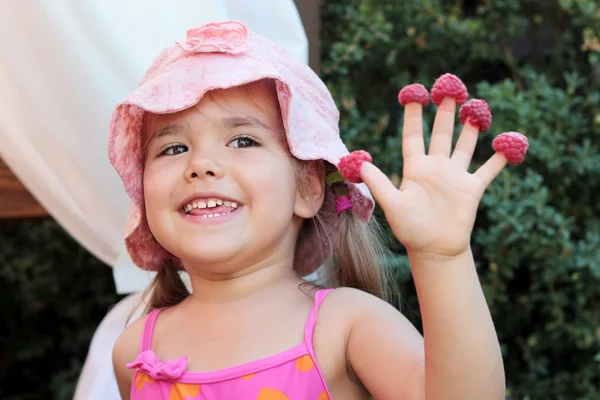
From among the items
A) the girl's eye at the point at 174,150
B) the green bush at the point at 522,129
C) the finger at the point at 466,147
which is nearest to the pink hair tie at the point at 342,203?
the girl's eye at the point at 174,150

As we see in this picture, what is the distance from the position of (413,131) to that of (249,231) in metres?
0.32

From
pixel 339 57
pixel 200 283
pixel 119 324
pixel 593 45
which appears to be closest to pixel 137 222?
pixel 200 283

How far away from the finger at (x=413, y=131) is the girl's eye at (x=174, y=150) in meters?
0.40

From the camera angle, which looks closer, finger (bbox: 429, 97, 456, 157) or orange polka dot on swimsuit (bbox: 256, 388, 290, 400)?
finger (bbox: 429, 97, 456, 157)

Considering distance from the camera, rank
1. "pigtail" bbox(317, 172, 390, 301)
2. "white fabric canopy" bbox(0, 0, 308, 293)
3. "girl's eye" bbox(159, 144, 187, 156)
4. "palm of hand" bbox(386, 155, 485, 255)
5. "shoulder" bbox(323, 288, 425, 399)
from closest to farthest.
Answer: "palm of hand" bbox(386, 155, 485, 255)
"shoulder" bbox(323, 288, 425, 399)
"girl's eye" bbox(159, 144, 187, 156)
"pigtail" bbox(317, 172, 390, 301)
"white fabric canopy" bbox(0, 0, 308, 293)

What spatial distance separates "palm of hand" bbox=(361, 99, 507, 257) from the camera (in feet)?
2.75

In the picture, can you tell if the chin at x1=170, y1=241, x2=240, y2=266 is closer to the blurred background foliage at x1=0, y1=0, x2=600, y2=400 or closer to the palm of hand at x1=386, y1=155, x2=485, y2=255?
the palm of hand at x1=386, y1=155, x2=485, y2=255

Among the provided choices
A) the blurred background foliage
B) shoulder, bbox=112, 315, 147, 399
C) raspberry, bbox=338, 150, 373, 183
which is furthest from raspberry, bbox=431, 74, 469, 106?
the blurred background foliage

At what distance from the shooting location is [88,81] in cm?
155

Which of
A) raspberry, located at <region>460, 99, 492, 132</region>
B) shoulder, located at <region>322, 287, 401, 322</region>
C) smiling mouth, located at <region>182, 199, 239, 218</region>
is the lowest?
shoulder, located at <region>322, 287, 401, 322</region>

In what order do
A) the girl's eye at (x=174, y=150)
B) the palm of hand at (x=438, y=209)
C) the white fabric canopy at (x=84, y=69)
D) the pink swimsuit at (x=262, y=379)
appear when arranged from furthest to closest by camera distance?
the white fabric canopy at (x=84, y=69) < the girl's eye at (x=174, y=150) < the pink swimsuit at (x=262, y=379) < the palm of hand at (x=438, y=209)

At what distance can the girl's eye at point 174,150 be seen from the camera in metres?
1.16

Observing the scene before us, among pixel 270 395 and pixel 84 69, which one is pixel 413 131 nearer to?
pixel 270 395

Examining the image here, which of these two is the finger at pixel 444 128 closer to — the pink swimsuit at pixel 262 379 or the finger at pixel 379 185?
the finger at pixel 379 185
